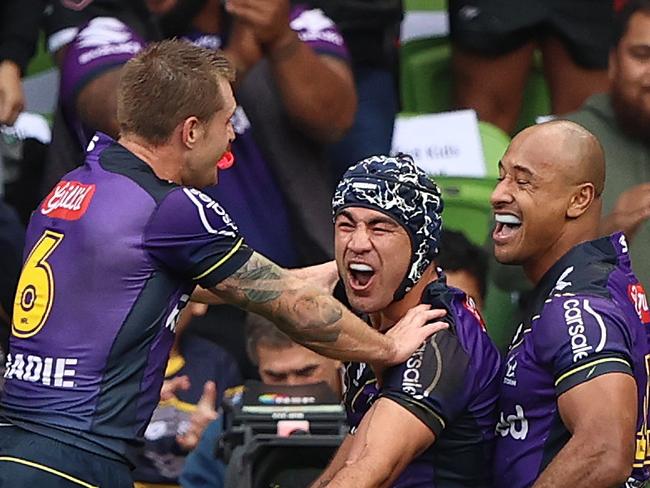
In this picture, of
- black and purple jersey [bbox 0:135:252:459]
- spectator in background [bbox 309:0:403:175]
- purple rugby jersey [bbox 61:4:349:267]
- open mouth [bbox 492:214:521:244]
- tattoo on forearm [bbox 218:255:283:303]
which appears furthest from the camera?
spectator in background [bbox 309:0:403:175]

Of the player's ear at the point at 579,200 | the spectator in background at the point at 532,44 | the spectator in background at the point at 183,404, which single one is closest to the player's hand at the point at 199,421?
the spectator in background at the point at 183,404

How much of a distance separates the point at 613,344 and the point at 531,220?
61 centimetres

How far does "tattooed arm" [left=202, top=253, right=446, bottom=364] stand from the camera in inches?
203

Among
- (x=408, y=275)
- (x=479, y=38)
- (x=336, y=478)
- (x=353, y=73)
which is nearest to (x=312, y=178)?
(x=353, y=73)

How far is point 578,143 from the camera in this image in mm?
5332

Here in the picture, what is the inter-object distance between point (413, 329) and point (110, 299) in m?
0.84

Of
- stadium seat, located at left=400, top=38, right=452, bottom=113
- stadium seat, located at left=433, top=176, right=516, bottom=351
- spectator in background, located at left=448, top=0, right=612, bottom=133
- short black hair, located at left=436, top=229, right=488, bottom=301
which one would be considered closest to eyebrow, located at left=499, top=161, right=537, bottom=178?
short black hair, located at left=436, top=229, right=488, bottom=301

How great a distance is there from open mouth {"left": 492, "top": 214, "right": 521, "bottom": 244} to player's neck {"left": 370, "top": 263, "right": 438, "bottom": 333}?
21 cm

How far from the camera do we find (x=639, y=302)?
516 cm

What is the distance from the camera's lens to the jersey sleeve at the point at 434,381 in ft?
16.3

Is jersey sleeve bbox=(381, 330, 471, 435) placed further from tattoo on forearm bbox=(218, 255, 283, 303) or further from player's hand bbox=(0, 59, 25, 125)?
player's hand bbox=(0, 59, 25, 125)

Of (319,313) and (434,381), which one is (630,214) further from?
(434,381)

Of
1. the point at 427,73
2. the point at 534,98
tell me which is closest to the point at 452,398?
the point at 534,98

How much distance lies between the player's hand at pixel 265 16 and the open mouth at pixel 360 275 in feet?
6.24
